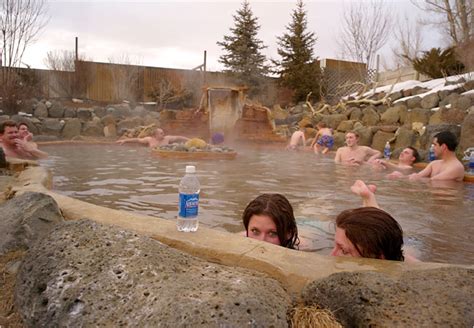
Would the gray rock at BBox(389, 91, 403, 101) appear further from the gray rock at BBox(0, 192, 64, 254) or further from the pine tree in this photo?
the gray rock at BBox(0, 192, 64, 254)

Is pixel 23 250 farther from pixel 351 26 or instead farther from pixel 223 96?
pixel 351 26

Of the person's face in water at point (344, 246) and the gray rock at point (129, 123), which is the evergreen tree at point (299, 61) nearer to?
the gray rock at point (129, 123)

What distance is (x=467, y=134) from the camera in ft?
20.5

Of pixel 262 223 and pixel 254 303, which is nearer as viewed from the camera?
pixel 254 303

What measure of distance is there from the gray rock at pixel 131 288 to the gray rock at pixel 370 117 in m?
10.1

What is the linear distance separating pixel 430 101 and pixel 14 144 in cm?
929

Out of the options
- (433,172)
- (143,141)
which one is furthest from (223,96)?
(433,172)

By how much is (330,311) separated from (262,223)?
0.86m

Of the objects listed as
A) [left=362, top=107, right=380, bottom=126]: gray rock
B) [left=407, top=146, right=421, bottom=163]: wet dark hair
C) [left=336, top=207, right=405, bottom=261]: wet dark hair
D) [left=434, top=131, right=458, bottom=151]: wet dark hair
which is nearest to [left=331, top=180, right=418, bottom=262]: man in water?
[left=336, top=207, right=405, bottom=261]: wet dark hair

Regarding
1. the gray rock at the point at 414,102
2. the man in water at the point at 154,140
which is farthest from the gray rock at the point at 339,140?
the man in water at the point at 154,140

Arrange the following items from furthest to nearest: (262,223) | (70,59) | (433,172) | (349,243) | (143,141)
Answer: (70,59), (143,141), (433,172), (262,223), (349,243)

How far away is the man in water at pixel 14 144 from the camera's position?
5.36m

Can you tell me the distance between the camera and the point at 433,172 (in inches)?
209

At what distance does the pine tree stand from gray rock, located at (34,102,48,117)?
9111 millimetres
